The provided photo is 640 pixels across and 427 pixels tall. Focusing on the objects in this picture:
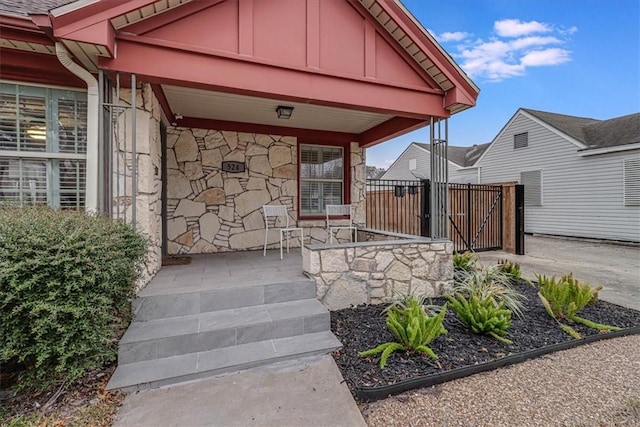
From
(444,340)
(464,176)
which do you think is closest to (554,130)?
(464,176)

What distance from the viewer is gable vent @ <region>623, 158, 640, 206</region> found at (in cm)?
910

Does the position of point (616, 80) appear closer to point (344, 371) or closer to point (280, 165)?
point (280, 165)

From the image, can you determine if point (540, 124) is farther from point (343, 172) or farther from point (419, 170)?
point (343, 172)

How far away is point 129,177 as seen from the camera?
3.16m

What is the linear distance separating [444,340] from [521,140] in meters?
12.7

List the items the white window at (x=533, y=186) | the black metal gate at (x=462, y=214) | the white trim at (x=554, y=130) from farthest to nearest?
the white window at (x=533, y=186), the white trim at (x=554, y=130), the black metal gate at (x=462, y=214)

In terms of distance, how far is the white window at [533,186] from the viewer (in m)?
11.8

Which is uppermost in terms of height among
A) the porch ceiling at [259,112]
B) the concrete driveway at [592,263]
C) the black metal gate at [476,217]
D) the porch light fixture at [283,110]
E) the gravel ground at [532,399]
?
the porch ceiling at [259,112]

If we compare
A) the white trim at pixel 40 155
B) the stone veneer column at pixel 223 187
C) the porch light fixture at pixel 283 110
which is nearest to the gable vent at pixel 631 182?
the stone veneer column at pixel 223 187

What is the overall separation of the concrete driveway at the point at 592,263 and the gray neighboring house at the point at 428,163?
642 cm

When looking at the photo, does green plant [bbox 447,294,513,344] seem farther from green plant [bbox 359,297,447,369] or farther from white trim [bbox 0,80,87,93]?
white trim [bbox 0,80,87,93]

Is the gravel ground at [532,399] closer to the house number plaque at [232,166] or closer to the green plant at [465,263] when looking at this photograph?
the green plant at [465,263]

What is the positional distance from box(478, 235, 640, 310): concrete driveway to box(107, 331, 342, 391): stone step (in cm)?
433

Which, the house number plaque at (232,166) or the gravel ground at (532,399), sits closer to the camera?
the gravel ground at (532,399)
